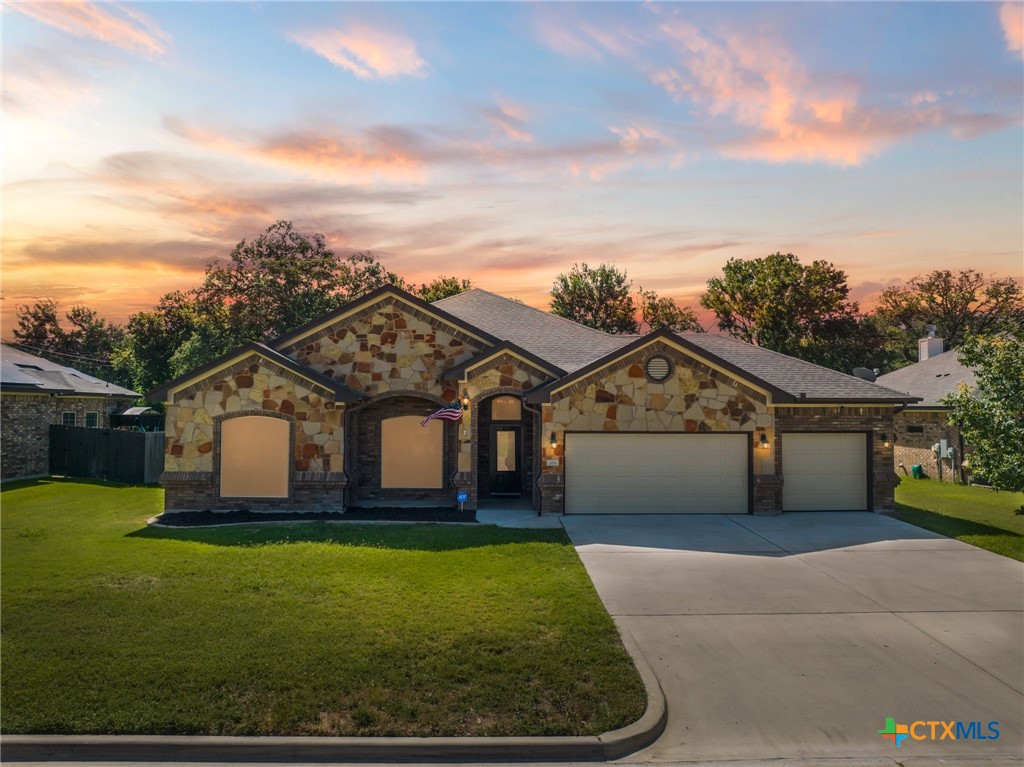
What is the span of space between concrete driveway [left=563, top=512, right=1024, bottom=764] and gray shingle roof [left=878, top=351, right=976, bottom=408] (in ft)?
47.6

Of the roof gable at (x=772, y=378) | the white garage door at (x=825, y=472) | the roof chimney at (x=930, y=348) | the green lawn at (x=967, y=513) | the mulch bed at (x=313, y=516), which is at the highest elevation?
the roof chimney at (x=930, y=348)

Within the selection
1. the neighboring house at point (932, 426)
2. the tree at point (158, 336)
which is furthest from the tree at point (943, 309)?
the tree at point (158, 336)

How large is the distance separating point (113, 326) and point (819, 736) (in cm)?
9283

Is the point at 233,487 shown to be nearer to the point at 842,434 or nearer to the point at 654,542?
the point at 654,542

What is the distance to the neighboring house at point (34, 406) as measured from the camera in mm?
23375

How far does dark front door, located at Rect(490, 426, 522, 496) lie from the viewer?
19.7 meters

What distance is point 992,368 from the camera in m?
14.6

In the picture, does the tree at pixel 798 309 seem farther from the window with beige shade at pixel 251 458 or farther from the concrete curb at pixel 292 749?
the concrete curb at pixel 292 749

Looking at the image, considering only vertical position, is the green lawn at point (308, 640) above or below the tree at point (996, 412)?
below

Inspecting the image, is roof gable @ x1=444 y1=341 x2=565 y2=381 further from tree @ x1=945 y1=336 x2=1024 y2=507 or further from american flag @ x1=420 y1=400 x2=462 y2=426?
tree @ x1=945 y1=336 x2=1024 y2=507

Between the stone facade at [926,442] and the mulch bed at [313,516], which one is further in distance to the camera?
the stone facade at [926,442]

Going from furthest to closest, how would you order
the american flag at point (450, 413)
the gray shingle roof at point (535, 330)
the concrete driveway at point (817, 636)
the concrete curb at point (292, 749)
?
the gray shingle roof at point (535, 330), the american flag at point (450, 413), the concrete driveway at point (817, 636), the concrete curb at point (292, 749)

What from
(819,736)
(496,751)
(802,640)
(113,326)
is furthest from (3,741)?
(113,326)

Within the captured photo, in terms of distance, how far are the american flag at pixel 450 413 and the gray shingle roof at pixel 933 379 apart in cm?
1944
